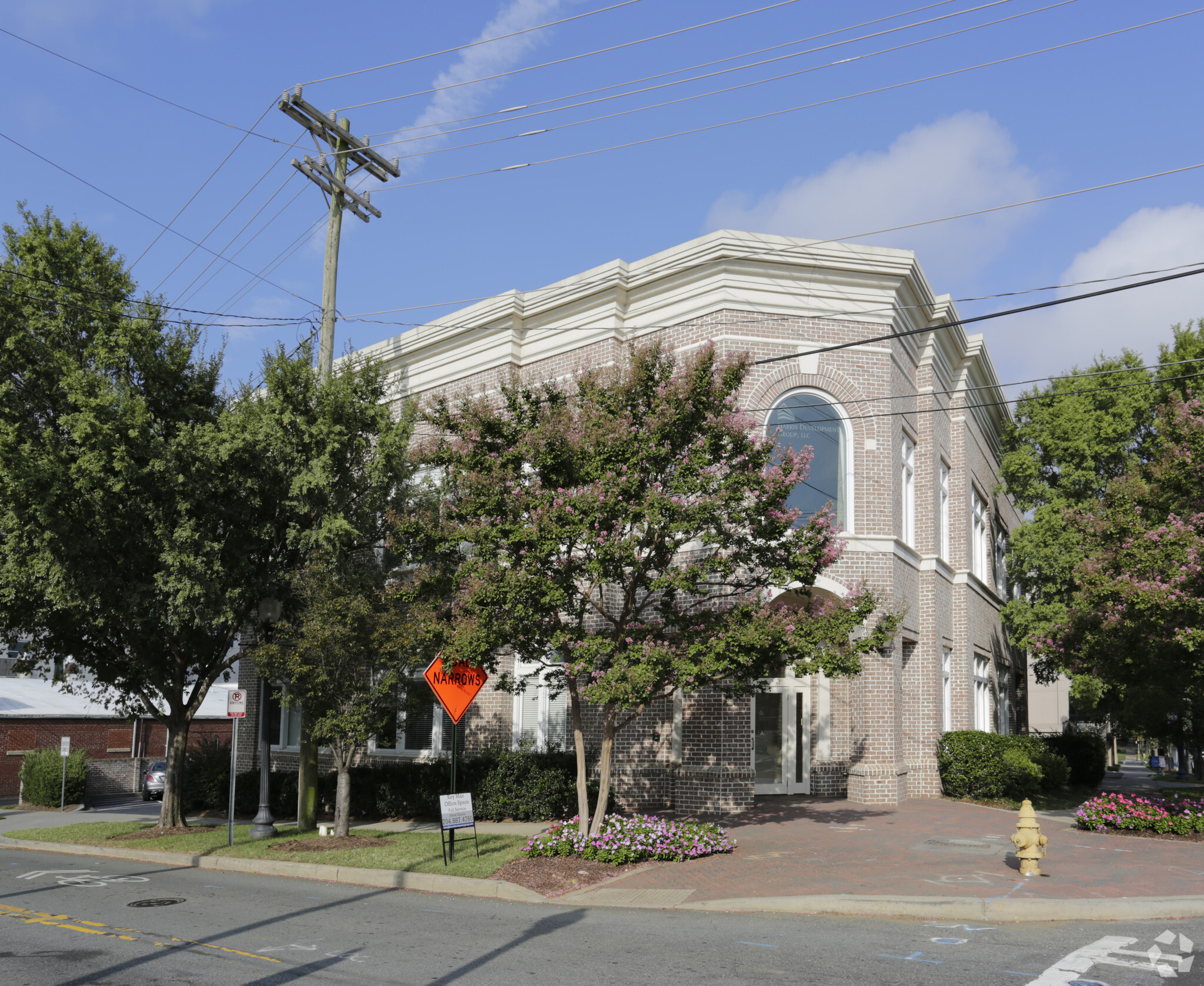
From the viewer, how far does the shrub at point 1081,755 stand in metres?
27.5

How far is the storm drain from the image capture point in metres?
13.4

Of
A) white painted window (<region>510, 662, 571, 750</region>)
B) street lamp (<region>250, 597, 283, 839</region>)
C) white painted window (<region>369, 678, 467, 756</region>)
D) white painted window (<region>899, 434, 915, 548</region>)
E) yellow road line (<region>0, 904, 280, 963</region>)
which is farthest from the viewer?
white painted window (<region>369, 678, 467, 756</region>)

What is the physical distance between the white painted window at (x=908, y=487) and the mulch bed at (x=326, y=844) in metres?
12.0

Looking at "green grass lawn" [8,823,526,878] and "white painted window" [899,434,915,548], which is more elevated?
"white painted window" [899,434,915,548]

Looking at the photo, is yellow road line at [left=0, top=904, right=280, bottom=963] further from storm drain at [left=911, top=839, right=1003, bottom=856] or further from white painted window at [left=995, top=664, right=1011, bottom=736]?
white painted window at [left=995, top=664, right=1011, bottom=736]

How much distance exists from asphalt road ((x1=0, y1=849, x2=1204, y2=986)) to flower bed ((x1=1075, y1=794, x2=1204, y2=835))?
6213 millimetres

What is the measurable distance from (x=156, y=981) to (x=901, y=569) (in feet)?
51.2

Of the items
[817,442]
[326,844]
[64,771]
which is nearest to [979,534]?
[817,442]

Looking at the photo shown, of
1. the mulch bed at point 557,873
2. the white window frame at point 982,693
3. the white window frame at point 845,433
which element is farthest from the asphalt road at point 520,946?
the white window frame at point 982,693

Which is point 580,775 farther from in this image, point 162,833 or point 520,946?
point 162,833

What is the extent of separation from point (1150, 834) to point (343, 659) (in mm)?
12516

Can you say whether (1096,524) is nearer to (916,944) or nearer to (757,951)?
(916,944)

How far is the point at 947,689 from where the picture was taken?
77.4ft

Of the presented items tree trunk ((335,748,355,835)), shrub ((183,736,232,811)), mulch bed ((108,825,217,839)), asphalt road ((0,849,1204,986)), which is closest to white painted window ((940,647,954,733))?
tree trunk ((335,748,355,835))
